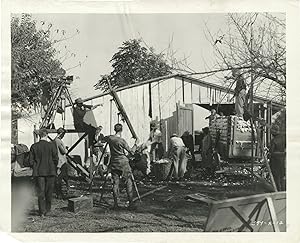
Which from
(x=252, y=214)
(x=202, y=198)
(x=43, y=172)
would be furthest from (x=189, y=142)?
(x=43, y=172)

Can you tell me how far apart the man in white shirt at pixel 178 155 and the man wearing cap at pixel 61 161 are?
0.30 m

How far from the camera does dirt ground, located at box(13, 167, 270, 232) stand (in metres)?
2.29

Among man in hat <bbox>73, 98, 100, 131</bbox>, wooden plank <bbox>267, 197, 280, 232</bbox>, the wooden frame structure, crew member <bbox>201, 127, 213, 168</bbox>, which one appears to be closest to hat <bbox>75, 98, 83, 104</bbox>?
man in hat <bbox>73, 98, 100, 131</bbox>

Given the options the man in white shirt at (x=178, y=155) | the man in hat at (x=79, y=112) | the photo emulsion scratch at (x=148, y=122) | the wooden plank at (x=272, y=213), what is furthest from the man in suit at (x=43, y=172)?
the wooden plank at (x=272, y=213)

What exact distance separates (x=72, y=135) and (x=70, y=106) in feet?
0.27

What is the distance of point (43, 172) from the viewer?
229cm

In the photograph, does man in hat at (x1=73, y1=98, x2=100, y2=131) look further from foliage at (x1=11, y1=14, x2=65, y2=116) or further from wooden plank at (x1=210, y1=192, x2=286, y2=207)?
wooden plank at (x1=210, y1=192, x2=286, y2=207)

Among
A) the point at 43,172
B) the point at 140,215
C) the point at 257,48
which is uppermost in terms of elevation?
the point at 257,48

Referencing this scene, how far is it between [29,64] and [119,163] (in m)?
0.38

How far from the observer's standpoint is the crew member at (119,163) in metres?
2.29

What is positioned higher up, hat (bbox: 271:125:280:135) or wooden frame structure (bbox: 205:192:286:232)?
hat (bbox: 271:125:280:135)

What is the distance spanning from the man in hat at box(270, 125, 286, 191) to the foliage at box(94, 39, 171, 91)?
352 millimetres

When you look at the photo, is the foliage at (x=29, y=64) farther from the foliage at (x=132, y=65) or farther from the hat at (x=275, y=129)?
the hat at (x=275, y=129)

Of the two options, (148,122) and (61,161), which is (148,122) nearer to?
(148,122)
